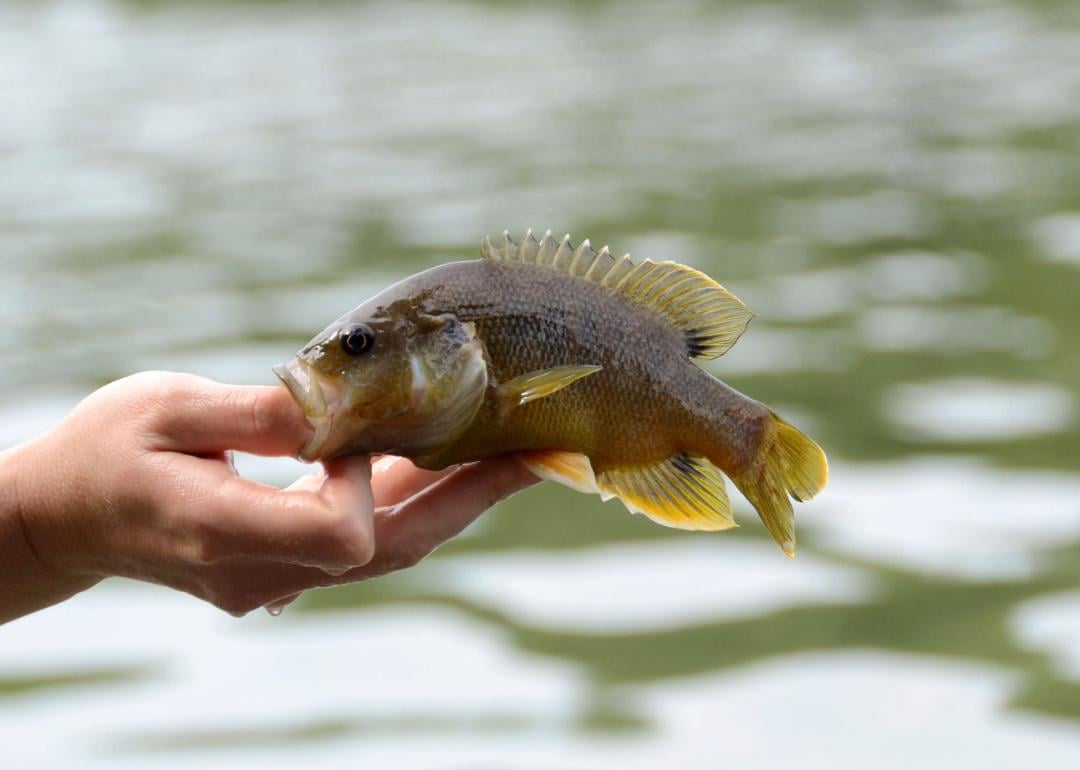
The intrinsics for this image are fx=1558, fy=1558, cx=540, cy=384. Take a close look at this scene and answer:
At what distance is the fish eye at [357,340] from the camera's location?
2.75 meters

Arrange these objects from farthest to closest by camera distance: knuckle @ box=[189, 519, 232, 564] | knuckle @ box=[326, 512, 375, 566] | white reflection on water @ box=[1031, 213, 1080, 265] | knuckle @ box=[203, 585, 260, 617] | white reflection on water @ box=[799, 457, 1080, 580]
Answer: white reflection on water @ box=[1031, 213, 1080, 265], white reflection on water @ box=[799, 457, 1080, 580], knuckle @ box=[203, 585, 260, 617], knuckle @ box=[189, 519, 232, 564], knuckle @ box=[326, 512, 375, 566]

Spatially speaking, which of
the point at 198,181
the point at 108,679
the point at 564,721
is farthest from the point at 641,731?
the point at 198,181

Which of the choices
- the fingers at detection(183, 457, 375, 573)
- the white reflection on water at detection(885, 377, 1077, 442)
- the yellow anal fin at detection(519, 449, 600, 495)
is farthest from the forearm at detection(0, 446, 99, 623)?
the white reflection on water at detection(885, 377, 1077, 442)

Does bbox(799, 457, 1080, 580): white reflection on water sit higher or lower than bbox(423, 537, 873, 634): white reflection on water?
higher

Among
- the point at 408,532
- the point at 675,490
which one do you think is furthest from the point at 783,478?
the point at 408,532

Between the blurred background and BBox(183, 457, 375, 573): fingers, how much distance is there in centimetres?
329

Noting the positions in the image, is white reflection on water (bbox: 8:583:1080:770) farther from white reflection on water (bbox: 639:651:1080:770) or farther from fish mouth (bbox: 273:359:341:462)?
fish mouth (bbox: 273:359:341:462)

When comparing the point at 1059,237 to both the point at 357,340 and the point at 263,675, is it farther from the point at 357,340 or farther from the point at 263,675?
the point at 357,340

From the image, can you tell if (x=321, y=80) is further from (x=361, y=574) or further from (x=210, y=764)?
(x=361, y=574)

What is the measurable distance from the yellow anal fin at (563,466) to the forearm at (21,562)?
1.05 metres

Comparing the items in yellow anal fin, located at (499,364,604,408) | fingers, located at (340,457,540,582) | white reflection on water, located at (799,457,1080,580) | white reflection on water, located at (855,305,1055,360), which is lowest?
fingers, located at (340,457,540,582)

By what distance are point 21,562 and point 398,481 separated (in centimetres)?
81

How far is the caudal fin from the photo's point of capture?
9.80 ft

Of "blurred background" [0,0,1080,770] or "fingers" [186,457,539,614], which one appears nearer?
"fingers" [186,457,539,614]
